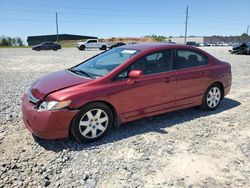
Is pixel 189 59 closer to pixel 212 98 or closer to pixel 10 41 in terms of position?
pixel 212 98

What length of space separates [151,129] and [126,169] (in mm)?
1394

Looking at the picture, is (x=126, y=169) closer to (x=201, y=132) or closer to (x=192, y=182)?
(x=192, y=182)

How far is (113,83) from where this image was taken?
4188 millimetres

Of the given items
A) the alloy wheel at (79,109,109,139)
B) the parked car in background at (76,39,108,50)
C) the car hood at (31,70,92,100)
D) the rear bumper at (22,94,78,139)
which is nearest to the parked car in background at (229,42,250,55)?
the parked car in background at (76,39,108,50)

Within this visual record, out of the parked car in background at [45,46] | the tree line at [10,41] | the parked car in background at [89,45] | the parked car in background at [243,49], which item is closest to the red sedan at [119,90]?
the parked car in background at [243,49]

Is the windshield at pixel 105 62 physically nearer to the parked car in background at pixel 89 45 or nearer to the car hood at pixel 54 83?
the car hood at pixel 54 83

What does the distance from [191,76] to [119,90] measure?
1.77 meters

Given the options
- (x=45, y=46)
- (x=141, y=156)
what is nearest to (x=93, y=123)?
(x=141, y=156)

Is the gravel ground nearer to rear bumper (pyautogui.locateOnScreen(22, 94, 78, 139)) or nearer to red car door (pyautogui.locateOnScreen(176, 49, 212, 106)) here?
rear bumper (pyautogui.locateOnScreen(22, 94, 78, 139))

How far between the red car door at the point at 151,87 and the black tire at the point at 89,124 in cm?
33

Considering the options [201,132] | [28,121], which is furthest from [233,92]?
[28,121]

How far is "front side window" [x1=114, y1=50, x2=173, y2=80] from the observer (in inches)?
173

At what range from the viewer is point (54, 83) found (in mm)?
4234

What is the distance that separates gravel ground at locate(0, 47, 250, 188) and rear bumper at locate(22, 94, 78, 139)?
271 mm
